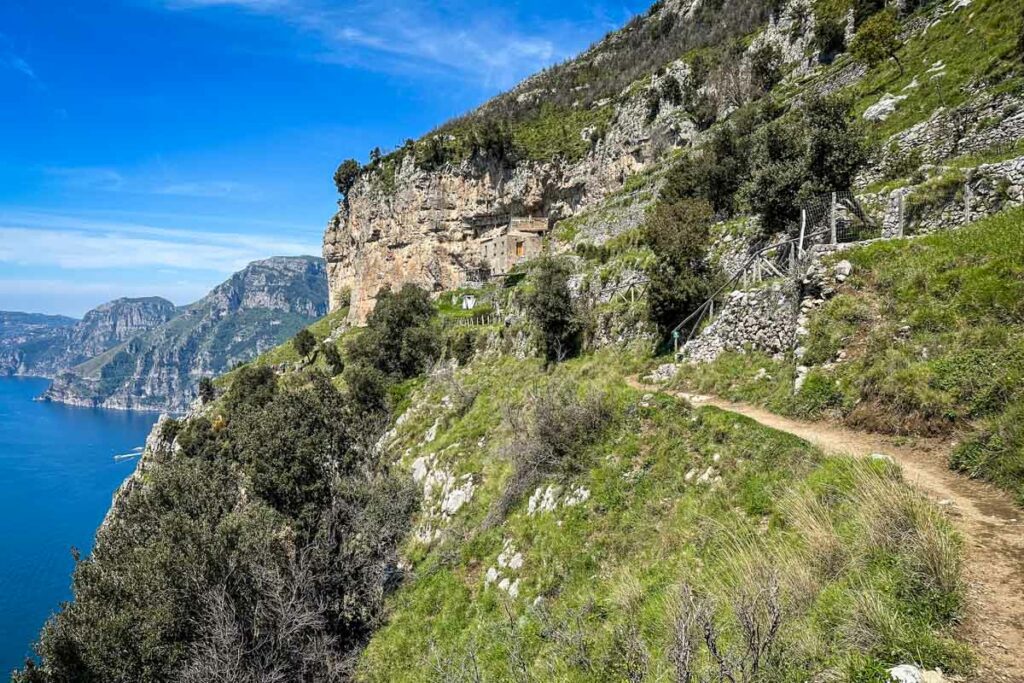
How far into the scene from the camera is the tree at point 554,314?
915 inches

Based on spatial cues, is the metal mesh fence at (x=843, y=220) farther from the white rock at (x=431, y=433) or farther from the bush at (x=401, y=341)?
the bush at (x=401, y=341)

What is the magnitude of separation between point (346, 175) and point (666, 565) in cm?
8736

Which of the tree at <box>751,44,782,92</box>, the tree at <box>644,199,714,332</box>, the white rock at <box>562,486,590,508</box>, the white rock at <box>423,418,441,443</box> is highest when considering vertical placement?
the tree at <box>751,44,782,92</box>

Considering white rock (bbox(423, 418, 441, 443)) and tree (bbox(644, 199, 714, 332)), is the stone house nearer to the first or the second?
white rock (bbox(423, 418, 441, 443))

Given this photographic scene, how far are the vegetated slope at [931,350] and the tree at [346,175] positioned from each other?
8220 cm

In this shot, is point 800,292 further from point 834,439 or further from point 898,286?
point 834,439

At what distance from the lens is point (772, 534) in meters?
6.39

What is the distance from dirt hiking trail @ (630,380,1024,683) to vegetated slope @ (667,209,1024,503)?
285mm

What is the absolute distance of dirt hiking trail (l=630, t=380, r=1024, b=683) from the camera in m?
3.52

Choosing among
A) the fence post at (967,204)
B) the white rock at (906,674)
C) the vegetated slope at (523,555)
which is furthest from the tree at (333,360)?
the white rock at (906,674)

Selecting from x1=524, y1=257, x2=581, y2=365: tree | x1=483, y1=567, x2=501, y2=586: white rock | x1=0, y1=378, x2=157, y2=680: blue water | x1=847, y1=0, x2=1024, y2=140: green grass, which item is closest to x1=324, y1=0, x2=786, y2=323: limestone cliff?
x1=847, y1=0, x2=1024, y2=140: green grass

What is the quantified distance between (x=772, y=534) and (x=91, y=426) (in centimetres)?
24919

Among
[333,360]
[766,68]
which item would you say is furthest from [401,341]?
[766,68]

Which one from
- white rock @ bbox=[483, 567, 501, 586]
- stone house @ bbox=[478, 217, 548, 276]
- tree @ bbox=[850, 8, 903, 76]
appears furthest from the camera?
stone house @ bbox=[478, 217, 548, 276]
